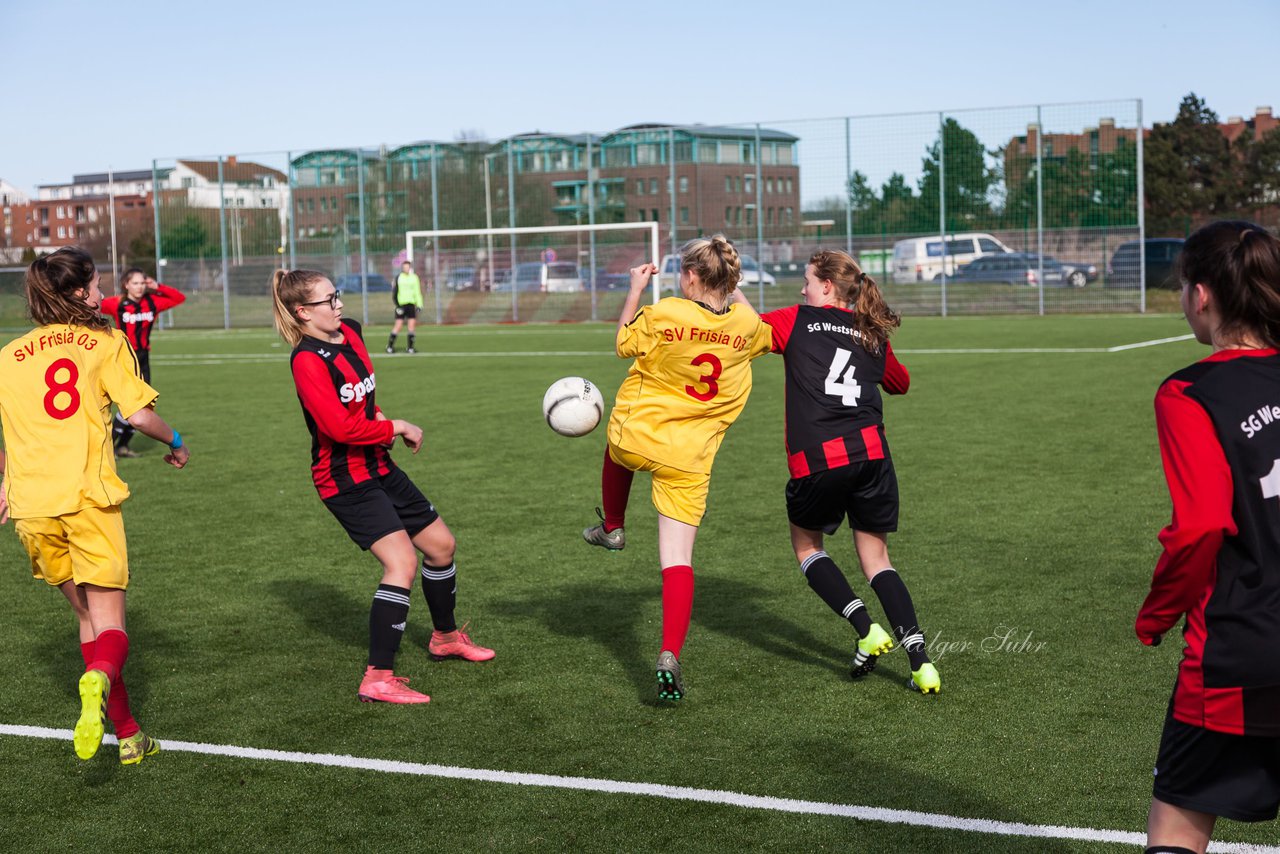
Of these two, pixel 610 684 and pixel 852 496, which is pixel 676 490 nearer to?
pixel 852 496

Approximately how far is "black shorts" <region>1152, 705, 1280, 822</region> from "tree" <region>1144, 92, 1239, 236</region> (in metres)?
55.6

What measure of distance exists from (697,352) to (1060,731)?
1936 mm

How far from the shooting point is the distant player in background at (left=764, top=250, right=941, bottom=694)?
511 centimetres

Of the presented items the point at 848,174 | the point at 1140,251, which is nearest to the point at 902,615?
the point at 1140,251

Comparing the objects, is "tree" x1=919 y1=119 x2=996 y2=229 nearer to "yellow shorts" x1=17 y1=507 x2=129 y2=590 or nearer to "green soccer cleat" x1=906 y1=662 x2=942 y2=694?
"green soccer cleat" x1=906 y1=662 x2=942 y2=694

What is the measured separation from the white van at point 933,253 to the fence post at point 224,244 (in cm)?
2069

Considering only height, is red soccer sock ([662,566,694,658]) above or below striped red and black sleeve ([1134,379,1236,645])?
below

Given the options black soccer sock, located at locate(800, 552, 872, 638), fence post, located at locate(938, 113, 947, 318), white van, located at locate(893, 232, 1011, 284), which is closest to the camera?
black soccer sock, located at locate(800, 552, 872, 638)

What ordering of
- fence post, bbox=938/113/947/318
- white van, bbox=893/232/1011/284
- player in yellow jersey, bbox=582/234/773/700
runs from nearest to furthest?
player in yellow jersey, bbox=582/234/773/700 → white van, bbox=893/232/1011/284 → fence post, bbox=938/113/947/318

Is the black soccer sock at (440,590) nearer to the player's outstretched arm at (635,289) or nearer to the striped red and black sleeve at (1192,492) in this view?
the player's outstretched arm at (635,289)

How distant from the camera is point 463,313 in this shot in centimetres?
3997

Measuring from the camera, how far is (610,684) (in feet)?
17.8

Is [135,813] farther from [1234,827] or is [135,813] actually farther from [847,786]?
[1234,827]

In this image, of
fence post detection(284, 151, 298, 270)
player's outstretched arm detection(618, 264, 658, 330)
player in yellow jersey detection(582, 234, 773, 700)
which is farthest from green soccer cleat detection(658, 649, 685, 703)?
fence post detection(284, 151, 298, 270)
